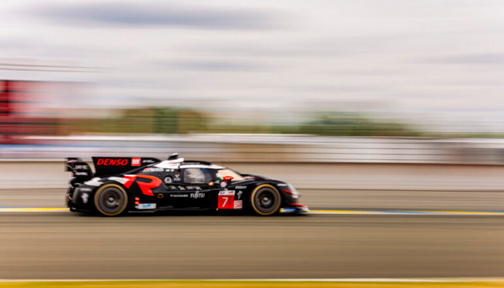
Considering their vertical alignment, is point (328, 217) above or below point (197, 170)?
below

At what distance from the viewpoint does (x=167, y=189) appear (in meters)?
9.42

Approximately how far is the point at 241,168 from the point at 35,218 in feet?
28.1

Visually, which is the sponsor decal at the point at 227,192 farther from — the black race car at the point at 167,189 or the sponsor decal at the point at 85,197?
the sponsor decal at the point at 85,197

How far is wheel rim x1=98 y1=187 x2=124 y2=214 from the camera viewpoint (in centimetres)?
925

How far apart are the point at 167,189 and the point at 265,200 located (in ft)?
5.34

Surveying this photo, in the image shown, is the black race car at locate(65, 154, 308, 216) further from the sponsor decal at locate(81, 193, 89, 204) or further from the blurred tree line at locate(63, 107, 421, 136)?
the blurred tree line at locate(63, 107, 421, 136)

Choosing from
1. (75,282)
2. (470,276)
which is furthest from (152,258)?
(470,276)

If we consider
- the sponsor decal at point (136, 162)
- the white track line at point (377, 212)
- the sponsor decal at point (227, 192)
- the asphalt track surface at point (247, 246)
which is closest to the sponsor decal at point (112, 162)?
the sponsor decal at point (136, 162)

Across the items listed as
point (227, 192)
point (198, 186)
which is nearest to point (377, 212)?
point (227, 192)

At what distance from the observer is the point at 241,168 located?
677 inches

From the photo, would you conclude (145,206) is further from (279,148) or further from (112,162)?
(279,148)

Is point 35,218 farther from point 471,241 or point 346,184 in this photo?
point 346,184

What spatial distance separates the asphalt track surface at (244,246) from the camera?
5672mm

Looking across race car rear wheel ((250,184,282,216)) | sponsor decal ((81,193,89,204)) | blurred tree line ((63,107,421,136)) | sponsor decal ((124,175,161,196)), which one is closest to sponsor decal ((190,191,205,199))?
sponsor decal ((124,175,161,196))
